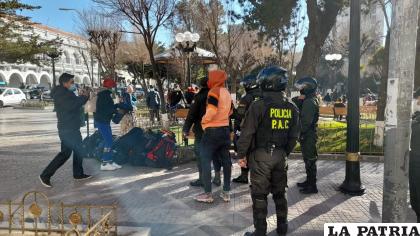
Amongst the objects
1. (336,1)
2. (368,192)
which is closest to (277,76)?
(368,192)

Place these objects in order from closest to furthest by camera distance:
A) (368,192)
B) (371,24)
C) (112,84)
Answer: (368,192), (112,84), (371,24)

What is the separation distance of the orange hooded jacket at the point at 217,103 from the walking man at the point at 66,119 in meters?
2.31

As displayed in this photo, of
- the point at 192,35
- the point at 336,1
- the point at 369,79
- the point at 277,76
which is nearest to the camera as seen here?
the point at 277,76

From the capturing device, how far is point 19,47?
1845 centimetres

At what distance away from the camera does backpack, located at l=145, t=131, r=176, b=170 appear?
7.61 metres

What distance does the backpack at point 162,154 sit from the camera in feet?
25.0

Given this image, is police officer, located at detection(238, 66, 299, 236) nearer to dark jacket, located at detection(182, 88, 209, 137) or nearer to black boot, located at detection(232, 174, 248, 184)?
dark jacket, located at detection(182, 88, 209, 137)

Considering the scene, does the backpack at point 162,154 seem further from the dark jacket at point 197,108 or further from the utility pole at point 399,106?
the utility pole at point 399,106

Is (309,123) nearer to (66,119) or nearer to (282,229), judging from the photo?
(282,229)

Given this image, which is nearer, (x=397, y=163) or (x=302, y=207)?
(x=397, y=163)

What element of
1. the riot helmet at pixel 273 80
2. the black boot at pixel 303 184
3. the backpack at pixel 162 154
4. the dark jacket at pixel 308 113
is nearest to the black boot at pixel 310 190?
the black boot at pixel 303 184

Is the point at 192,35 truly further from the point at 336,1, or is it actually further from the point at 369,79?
the point at 369,79

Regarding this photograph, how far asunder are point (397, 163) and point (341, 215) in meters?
1.95

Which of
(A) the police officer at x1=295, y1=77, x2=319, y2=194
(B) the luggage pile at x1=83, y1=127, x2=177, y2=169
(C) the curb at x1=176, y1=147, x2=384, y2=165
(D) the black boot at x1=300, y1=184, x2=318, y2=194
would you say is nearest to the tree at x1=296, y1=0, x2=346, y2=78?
(C) the curb at x1=176, y1=147, x2=384, y2=165
